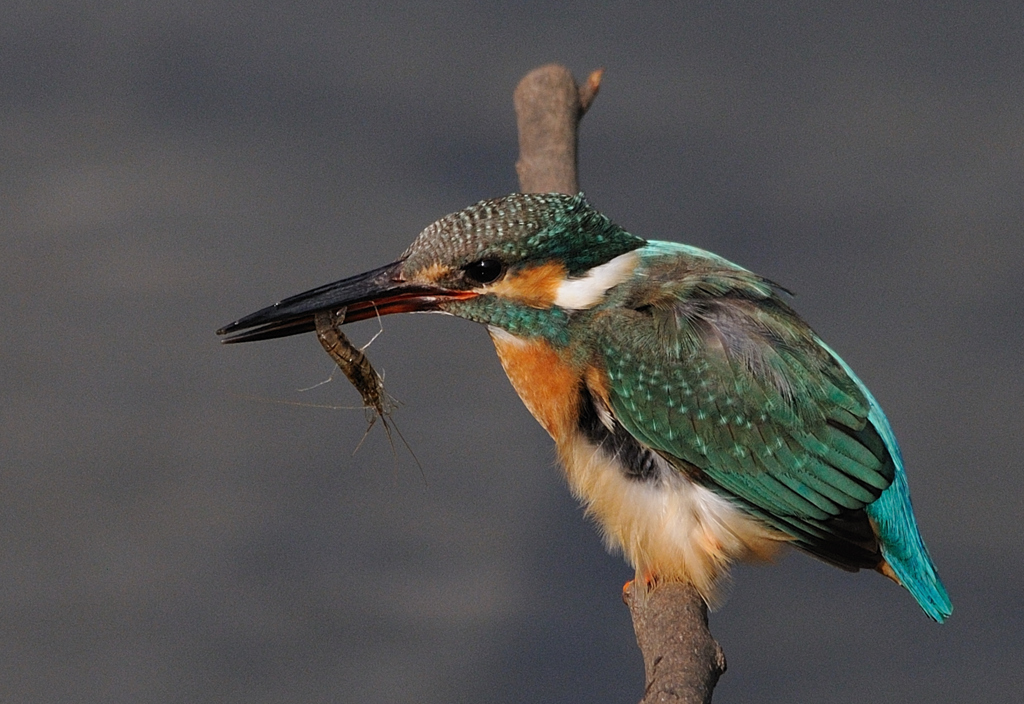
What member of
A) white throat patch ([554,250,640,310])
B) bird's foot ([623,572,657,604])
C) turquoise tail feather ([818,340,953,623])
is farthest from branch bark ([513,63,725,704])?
white throat patch ([554,250,640,310])

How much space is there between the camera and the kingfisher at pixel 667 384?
2160mm

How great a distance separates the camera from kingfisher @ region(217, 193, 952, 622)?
7.09 feet

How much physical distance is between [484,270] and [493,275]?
2 cm

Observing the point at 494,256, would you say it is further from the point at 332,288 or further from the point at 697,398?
the point at 697,398

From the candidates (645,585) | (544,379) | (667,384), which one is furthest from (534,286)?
(645,585)

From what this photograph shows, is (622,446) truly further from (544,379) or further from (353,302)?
(353,302)

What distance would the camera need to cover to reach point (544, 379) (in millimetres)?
2250

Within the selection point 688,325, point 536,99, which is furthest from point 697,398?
point 536,99

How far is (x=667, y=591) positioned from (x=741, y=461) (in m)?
0.26

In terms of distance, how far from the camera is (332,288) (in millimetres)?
2205

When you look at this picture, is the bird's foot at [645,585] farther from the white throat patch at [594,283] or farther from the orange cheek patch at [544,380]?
the white throat patch at [594,283]

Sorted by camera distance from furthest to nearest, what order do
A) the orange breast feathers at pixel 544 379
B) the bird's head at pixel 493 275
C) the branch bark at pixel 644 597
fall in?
1. the orange breast feathers at pixel 544 379
2. the bird's head at pixel 493 275
3. the branch bark at pixel 644 597

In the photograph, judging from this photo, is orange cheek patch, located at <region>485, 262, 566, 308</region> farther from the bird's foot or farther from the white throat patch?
the bird's foot

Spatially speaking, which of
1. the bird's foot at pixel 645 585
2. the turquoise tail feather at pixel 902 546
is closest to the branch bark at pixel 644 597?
the bird's foot at pixel 645 585
